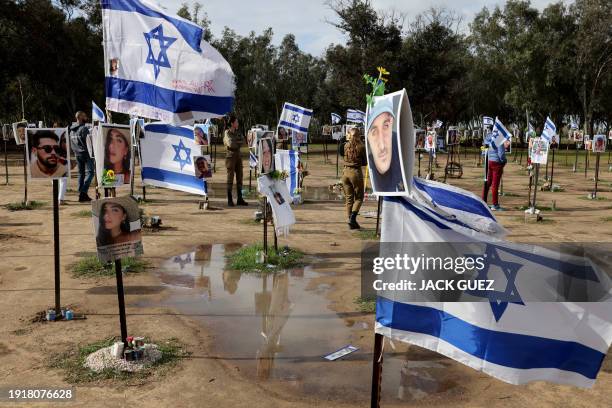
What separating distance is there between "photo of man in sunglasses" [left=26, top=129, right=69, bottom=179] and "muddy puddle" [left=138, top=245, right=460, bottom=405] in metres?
1.96

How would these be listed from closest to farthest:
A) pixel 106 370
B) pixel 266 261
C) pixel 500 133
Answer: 1. pixel 106 370
2. pixel 266 261
3. pixel 500 133

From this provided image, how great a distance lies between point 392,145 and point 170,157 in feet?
35.9

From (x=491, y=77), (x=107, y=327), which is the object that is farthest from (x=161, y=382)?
(x=491, y=77)

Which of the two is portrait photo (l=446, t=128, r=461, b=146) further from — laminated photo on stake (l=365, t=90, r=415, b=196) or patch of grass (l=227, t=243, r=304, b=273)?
laminated photo on stake (l=365, t=90, r=415, b=196)

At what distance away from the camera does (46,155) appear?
6.50 meters

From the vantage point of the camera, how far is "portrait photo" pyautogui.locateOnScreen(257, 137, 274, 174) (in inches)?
331

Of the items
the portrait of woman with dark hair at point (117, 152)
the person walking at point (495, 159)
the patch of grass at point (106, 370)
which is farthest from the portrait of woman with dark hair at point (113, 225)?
the person walking at point (495, 159)

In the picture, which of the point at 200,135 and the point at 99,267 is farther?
the point at 200,135

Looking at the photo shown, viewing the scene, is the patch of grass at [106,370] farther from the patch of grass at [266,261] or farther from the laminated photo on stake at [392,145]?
the laminated photo on stake at [392,145]

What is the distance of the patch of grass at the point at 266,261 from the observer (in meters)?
8.44

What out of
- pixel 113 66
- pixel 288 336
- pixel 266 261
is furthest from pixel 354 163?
pixel 113 66

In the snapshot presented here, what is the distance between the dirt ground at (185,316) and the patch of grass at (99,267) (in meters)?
0.23

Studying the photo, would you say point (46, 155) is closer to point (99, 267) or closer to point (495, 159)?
point (99, 267)

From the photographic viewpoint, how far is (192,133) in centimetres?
1302
